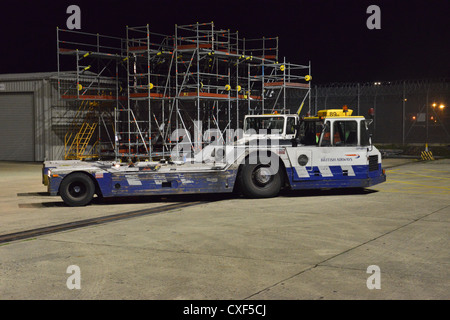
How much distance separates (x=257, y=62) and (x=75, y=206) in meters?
19.3

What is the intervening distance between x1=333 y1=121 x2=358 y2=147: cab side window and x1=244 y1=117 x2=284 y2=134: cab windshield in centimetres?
406

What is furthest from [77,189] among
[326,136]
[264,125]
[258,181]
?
[264,125]

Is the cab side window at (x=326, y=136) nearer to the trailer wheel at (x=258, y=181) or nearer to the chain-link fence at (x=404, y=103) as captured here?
the trailer wheel at (x=258, y=181)

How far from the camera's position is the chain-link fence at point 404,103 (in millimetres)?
37906

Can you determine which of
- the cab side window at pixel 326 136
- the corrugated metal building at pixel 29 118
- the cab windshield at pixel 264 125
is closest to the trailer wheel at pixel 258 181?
the cab side window at pixel 326 136

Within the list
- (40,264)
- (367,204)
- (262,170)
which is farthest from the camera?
(262,170)

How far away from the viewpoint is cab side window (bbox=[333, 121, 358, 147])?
14381mm

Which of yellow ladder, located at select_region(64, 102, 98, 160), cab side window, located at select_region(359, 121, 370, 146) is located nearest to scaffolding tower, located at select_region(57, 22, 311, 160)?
yellow ladder, located at select_region(64, 102, 98, 160)

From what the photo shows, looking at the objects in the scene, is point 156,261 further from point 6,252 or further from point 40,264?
point 6,252

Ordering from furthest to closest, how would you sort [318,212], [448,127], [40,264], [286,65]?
1. [448,127]
2. [286,65]
3. [318,212]
4. [40,264]

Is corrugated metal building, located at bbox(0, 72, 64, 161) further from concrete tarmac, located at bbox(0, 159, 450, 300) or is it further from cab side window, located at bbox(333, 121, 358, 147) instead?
cab side window, located at bbox(333, 121, 358, 147)

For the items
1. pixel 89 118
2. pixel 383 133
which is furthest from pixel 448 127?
pixel 89 118
